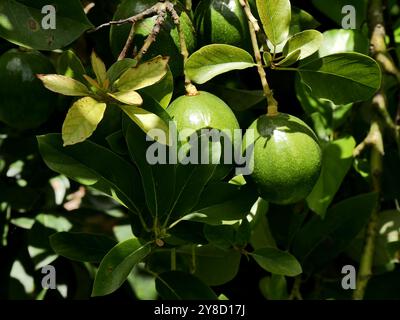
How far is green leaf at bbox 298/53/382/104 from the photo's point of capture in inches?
42.0

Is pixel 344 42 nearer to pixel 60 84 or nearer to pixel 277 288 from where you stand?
pixel 277 288

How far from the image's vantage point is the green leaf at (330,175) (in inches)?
50.4

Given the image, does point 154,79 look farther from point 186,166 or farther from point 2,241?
point 2,241

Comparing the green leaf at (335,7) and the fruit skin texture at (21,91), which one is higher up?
the green leaf at (335,7)

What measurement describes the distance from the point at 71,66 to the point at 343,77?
1.34 ft

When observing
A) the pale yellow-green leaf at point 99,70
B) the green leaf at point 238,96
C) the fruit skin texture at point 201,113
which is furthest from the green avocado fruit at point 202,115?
the green leaf at point 238,96

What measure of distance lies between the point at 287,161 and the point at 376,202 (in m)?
0.35

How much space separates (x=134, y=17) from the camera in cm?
103

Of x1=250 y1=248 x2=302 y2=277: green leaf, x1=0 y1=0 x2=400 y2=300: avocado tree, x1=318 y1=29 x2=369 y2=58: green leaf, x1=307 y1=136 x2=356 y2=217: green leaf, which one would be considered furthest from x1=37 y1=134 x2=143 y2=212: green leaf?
x1=318 y1=29 x2=369 y2=58: green leaf

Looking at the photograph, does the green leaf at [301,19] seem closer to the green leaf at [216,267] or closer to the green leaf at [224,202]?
the green leaf at [224,202]

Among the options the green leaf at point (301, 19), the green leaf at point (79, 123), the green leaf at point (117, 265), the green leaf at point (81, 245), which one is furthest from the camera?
the green leaf at point (301, 19)
